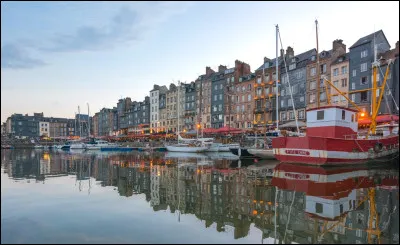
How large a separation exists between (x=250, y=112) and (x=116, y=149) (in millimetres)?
35757

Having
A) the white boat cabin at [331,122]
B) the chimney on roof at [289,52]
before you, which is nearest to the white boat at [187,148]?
the white boat cabin at [331,122]

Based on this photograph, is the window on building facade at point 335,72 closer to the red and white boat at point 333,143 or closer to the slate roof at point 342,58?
the slate roof at point 342,58

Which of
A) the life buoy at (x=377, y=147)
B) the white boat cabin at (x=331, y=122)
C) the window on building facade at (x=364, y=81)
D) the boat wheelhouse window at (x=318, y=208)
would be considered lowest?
the boat wheelhouse window at (x=318, y=208)

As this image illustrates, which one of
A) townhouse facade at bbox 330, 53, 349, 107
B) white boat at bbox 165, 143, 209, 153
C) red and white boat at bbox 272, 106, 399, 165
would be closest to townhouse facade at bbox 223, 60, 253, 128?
white boat at bbox 165, 143, 209, 153

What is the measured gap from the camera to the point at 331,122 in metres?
27.9

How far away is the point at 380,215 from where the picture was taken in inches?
408

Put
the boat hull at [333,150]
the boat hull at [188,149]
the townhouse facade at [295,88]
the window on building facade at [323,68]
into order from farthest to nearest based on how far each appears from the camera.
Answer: the townhouse facade at [295,88], the window on building facade at [323,68], the boat hull at [188,149], the boat hull at [333,150]

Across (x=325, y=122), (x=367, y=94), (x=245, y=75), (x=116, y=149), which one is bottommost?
(x=116, y=149)

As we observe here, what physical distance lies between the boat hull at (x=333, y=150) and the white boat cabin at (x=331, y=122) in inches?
49.7

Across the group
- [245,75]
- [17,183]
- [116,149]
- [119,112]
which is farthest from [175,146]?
[119,112]

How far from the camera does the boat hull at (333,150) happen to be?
26984mm

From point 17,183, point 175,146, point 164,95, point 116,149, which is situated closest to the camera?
point 17,183

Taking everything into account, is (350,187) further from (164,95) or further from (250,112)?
(164,95)

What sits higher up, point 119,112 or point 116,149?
point 119,112
